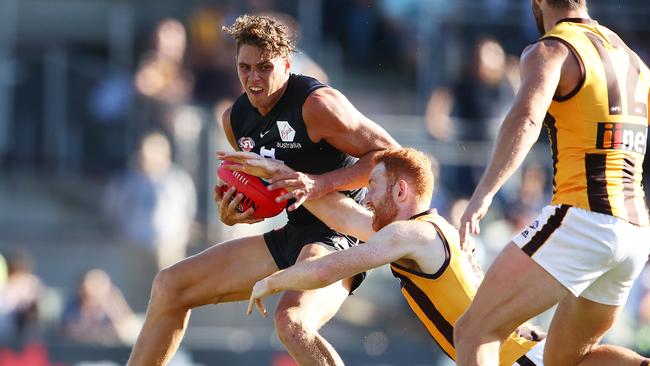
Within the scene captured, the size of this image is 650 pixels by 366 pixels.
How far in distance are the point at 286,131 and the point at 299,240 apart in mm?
631

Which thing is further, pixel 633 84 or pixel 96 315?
pixel 96 315

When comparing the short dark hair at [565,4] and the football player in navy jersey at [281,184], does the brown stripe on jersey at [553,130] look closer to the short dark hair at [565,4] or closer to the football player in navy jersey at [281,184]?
the short dark hair at [565,4]

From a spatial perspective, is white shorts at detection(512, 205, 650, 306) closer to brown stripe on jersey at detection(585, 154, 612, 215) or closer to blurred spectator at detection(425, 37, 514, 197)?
brown stripe on jersey at detection(585, 154, 612, 215)

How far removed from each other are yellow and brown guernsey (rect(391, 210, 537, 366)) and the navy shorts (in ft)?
2.57

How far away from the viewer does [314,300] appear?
6.60m

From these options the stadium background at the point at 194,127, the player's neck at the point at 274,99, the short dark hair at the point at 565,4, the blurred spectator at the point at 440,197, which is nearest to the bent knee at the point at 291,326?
the player's neck at the point at 274,99

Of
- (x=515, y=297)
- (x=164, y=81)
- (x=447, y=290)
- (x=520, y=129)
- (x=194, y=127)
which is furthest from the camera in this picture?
(x=164, y=81)

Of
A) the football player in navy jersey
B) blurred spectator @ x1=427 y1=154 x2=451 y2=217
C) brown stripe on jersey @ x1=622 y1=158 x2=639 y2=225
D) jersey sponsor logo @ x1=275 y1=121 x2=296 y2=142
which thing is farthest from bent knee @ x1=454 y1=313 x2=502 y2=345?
blurred spectator @ x1=427 y1=154 x2=451 y2=217

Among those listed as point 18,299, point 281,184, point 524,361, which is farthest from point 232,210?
point 18,299

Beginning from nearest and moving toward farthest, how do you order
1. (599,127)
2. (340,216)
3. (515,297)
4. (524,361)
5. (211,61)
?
(515,297)
(599,127)
(524,361)
(340,216)
(211,61)

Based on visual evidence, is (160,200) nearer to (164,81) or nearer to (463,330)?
(164,81)

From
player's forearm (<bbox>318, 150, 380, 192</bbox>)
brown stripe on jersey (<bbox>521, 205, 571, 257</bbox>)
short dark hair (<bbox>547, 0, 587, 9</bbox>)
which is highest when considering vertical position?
short dark hair (<bbox>547, 0, 587, 9</bbox>)

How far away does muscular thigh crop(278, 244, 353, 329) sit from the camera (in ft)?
21.3

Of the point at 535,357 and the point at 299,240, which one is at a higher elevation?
the point at 299,240
